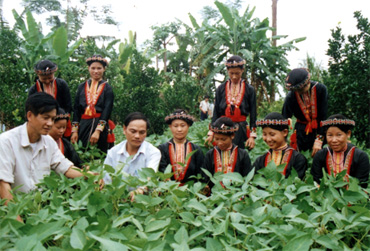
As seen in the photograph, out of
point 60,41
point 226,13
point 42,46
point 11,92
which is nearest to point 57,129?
point 11,92

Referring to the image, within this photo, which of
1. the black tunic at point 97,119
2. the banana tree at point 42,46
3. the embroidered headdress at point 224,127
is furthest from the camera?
the banana tree at point 42,46

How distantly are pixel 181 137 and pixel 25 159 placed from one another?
1563 millimetres

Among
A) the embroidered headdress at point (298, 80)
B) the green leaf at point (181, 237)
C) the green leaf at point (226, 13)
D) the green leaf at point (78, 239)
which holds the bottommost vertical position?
the green leaf at point (181, 237)

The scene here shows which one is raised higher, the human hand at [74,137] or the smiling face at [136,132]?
the smiling face at [136,132]

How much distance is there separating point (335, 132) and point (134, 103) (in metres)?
5.52

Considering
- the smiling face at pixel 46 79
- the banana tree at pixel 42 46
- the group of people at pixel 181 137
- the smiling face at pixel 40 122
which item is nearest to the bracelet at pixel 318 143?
the group of people at pixel 181 137

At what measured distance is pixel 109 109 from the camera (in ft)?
13.8

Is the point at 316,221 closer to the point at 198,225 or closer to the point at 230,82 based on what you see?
the point at 198,225

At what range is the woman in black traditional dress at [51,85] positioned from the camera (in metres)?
3.86

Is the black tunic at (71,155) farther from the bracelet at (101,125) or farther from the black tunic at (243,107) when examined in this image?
the black tunic at (243,107)

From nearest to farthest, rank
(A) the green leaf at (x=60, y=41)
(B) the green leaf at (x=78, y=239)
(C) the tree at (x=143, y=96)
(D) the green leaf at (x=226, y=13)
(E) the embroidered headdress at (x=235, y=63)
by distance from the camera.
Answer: (B) the green leaf at (x=78, y=239)
(E) the embroidered headdress at (x=235, y=63)
(C) the tree at (x=143, y=96)
(A) the green leaf at (x=60, y=41)
(D) the green leaf at (x=226, y=13)

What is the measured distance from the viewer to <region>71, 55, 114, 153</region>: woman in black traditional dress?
4.16m

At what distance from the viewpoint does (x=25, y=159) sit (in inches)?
92.7

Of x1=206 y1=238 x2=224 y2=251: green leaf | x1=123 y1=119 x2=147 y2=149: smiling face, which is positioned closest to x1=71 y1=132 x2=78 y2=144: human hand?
x1=123 y1=119 x2=147 y2=149: smiling face
